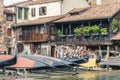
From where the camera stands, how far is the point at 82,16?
172 feet

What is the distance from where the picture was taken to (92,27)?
49719mm

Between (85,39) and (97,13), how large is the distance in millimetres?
3765

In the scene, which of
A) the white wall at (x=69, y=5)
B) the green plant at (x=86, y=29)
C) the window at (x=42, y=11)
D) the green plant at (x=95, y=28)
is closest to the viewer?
the green plant at (x=95, y=28)

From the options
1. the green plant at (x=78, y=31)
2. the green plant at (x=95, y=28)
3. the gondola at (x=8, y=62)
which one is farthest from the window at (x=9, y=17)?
the gondola at (x=8, y=62)

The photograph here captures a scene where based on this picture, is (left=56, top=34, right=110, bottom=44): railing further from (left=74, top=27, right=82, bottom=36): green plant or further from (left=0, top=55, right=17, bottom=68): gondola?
(left=0, top=55, right=17, bottom=68): gondola

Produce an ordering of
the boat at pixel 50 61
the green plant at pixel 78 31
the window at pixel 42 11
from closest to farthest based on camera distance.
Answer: the boat at pixel 50 61 → the green plant at pixel 78 31 → the window at pixel 42 11

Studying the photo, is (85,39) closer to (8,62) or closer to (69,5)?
(69,5)

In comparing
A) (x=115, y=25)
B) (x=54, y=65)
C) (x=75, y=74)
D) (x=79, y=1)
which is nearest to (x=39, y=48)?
(x=79, y=1)

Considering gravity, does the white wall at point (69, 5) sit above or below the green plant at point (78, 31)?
above

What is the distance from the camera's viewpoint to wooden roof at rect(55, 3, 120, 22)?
160 ft

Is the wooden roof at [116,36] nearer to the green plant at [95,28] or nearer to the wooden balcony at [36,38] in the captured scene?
the green plant at [95,28]

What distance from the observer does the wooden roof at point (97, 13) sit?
160ft

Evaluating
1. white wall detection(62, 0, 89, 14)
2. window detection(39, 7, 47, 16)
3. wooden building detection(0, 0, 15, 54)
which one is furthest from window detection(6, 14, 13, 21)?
white wall detection(62, 0, 89, 14)

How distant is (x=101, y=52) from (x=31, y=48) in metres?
14.5
